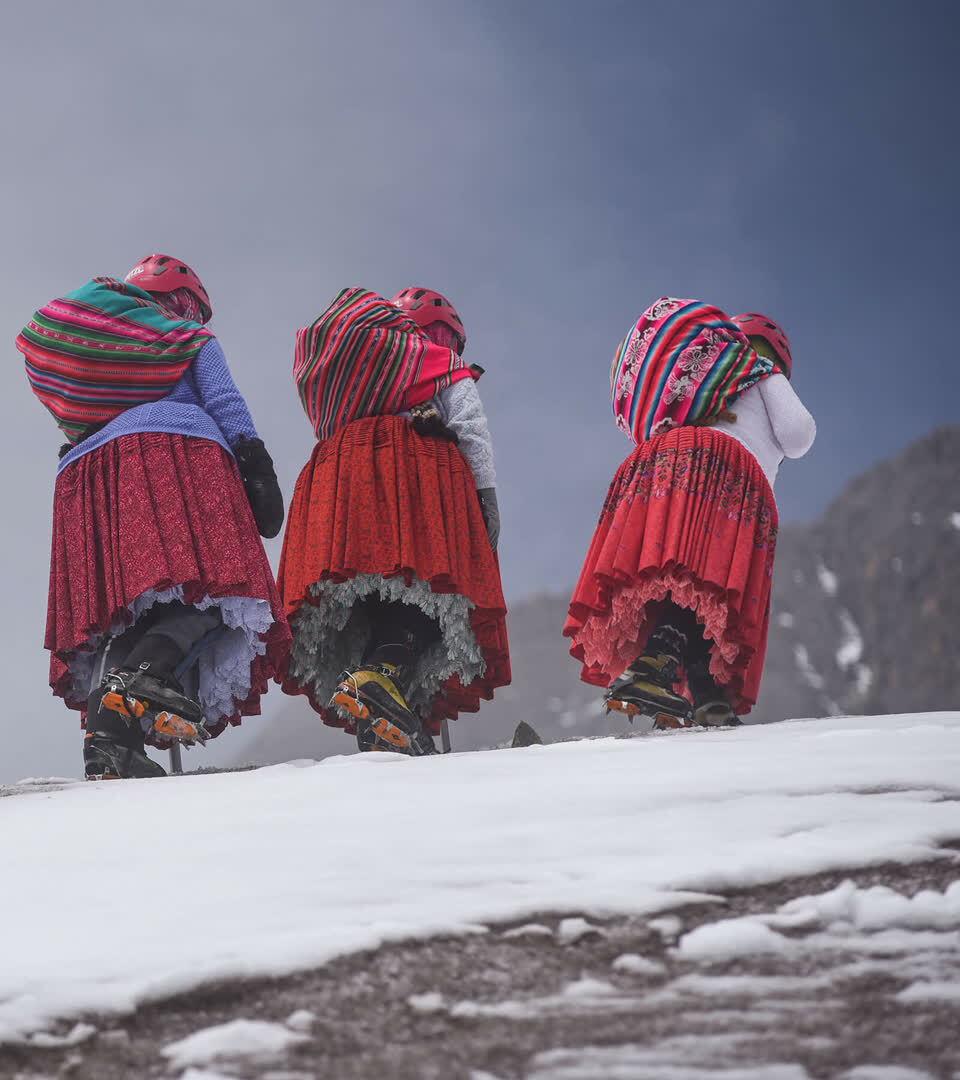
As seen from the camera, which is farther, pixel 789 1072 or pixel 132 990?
pixel 132 990

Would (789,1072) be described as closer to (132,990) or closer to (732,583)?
(132,990)

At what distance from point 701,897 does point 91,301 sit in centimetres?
249

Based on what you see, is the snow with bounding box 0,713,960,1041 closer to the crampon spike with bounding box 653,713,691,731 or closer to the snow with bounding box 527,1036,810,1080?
the snow with bounding box 527,1036,810,1080

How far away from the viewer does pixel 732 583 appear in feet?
10.6

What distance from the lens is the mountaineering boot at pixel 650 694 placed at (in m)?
3.19

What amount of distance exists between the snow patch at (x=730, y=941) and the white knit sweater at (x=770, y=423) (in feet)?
7.69

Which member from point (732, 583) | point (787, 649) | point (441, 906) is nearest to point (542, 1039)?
point (441, 906)

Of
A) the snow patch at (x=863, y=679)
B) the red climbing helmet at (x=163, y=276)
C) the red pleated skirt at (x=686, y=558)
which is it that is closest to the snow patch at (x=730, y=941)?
the red pleated skirt at (x=686, y=558)

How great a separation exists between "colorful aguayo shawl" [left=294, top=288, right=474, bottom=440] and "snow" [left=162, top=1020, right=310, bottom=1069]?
2514mm

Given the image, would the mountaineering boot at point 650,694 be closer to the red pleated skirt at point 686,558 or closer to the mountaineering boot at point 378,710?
the red pleated skirt at point 686,558

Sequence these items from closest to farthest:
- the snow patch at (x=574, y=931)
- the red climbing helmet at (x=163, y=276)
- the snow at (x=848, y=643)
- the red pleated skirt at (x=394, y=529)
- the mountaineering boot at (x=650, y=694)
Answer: the snow patch at (x=574, y=931) → the mountaineering boot at (x=650, y=694) → the red pleated skirt at (x=394, y=529) → the red climbing helmet at (x=163, y=276) → the snow at (x=848, y=643)

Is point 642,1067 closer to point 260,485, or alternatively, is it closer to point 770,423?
point 260,485

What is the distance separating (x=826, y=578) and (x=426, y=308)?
1745 inches

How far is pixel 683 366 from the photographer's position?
355 centimetres
